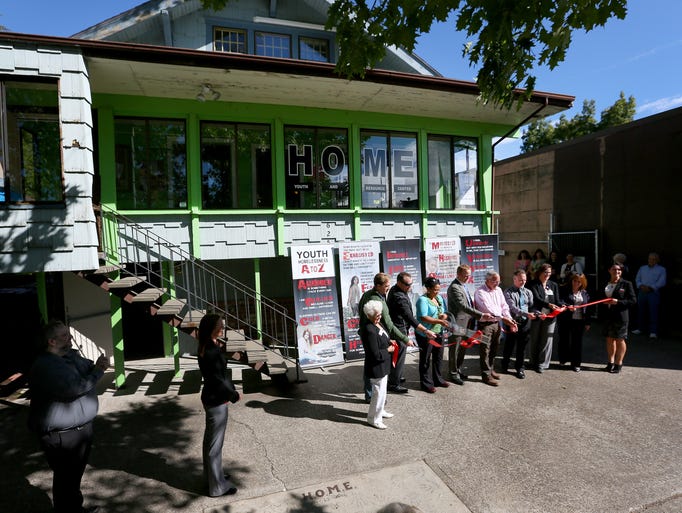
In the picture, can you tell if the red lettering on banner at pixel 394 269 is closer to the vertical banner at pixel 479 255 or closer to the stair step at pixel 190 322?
the vertical banner at pixel 479 255

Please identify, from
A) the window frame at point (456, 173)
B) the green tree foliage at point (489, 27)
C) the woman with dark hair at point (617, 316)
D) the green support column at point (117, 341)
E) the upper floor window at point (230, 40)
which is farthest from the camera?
the window frame at point (456, 173)

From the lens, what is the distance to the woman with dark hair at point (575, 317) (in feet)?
22.7

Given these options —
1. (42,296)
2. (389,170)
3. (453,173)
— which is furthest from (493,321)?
(42,296)

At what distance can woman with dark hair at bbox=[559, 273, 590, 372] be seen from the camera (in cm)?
692

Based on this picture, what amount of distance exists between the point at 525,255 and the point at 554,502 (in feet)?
27.4

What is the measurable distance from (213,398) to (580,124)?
29707mm

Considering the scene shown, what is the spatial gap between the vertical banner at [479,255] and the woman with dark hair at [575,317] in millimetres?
2064

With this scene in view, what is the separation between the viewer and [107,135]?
278 inches

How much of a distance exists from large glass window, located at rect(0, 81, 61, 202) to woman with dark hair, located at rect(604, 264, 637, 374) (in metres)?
9.21

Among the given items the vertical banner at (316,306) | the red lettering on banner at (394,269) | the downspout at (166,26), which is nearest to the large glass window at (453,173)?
the red lettering on banner at (394,269)

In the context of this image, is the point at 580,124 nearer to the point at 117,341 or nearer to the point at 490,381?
the point at 490,381

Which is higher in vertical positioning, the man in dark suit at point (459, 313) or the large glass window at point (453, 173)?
the large glass window at point (453, 173)

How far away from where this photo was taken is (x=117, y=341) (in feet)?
21.9

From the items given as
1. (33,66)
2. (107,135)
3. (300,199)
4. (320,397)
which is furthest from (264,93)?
(320,397)
